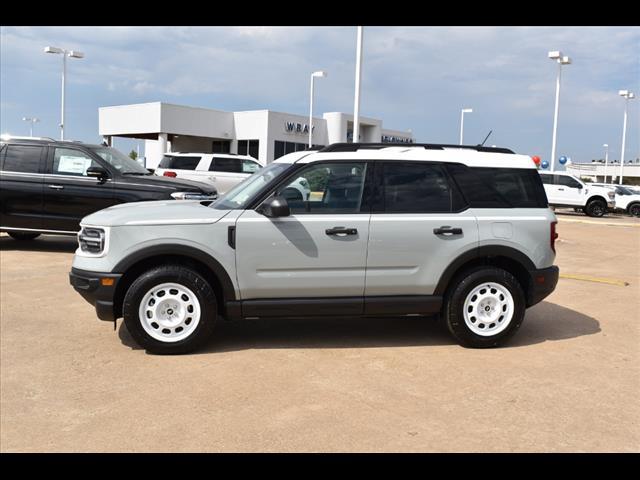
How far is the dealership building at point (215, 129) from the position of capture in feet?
131

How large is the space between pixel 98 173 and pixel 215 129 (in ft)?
111

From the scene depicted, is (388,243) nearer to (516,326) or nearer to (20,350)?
(516,326)

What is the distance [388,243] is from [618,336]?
105 inches

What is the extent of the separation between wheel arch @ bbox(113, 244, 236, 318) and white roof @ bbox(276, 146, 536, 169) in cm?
119

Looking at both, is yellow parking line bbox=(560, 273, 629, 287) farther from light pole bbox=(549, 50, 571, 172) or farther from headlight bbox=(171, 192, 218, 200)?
light pole bbox=(549, 50, 571, 172)

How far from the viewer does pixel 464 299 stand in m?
5.36

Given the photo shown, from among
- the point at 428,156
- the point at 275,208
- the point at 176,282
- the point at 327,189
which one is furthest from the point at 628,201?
the point at 176,282

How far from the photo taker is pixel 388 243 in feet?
17.2

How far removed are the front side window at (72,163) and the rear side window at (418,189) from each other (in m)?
6.52

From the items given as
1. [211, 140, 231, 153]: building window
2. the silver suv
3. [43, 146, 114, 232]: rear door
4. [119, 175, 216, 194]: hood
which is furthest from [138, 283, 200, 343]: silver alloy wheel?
[211, 140, 231, 153]: building window

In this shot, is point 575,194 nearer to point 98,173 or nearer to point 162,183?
point 162,183

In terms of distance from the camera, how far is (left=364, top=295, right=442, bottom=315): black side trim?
5.28 metres

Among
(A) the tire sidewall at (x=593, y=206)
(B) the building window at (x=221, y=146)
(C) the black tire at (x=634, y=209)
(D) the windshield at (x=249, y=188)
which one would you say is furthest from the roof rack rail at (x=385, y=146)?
(B) the building window at (x=221, y=146)

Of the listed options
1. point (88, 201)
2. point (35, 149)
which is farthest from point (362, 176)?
point (35, 149)
